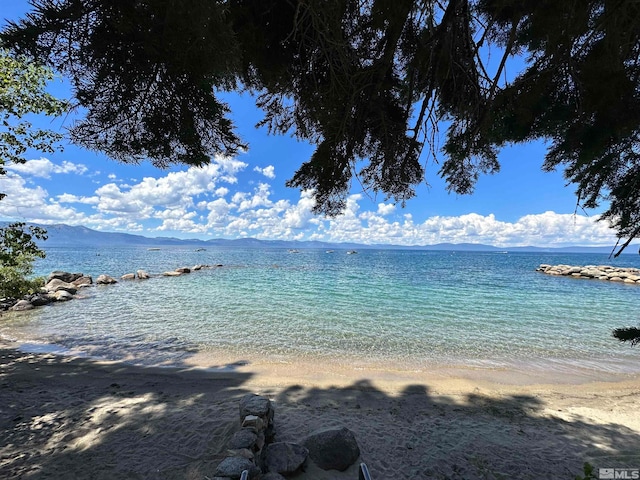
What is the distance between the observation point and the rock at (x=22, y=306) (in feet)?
42.8

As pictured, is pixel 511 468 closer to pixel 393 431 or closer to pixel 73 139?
pixel 393 431

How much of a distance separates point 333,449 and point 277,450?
645mm

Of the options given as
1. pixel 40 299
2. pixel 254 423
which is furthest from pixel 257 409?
pixel 40 299

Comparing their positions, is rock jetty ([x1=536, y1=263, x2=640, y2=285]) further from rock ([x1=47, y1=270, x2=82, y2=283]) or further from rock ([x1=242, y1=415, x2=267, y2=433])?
rock ([x1=47, y1=270, x2=82, y2=283])

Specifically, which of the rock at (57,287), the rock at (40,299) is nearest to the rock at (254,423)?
the rock at (40,299)

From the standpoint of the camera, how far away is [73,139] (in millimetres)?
2590

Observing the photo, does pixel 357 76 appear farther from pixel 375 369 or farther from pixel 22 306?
pixel 22 306

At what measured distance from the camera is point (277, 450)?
128 inches

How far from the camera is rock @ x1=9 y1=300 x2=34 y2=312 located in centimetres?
1304

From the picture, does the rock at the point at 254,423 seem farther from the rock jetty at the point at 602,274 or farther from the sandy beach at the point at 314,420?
the rock jetty at the point at 602,274

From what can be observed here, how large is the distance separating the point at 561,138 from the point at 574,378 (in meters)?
6.75

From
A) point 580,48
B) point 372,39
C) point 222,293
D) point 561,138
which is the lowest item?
point 222,293

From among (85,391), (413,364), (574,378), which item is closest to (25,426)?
(85,391)

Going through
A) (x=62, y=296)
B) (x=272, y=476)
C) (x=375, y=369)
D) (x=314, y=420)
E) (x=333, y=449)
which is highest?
(x=272, y=476)
